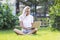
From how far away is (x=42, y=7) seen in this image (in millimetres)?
21359

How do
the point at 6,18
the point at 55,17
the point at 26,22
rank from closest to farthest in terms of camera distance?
the point at 26,22
the point at 55,17
the point at 6,18

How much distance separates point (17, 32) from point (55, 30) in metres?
2.82

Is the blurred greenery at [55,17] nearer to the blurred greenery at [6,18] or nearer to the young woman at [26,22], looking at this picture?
the blurred greenery at [6,18]

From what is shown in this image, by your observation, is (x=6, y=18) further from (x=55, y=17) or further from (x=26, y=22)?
(x=26, y=22)

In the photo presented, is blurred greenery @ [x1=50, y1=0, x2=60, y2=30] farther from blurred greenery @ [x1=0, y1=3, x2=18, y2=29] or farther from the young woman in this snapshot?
the young woman

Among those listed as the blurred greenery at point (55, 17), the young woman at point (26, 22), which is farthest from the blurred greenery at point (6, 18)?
the young woman at point (26, 22)

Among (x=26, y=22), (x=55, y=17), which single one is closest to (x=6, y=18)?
(x=55, y=17)

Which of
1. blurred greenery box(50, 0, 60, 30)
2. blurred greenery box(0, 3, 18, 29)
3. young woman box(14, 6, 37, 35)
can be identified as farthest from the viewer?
blurred greenery box(0, 3, 18, 29)

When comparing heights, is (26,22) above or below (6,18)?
above

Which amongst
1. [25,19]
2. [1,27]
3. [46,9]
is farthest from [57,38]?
[46,9]

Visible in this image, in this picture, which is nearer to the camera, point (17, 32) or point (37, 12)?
point (17, 32)

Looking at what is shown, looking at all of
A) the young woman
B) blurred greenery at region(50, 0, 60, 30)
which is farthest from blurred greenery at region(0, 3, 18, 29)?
the young woman

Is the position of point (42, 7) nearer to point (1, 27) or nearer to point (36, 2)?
point (36, 2)

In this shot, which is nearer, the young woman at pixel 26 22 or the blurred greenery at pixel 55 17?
the young woman at pixel 26 22
